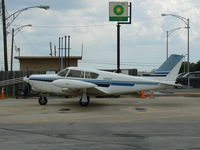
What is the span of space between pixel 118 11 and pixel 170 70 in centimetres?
1012

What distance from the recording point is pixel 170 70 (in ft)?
66.1

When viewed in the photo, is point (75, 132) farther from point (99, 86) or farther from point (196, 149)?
point (99, 86)

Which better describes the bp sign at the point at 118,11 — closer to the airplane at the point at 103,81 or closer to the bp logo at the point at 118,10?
the bp logo at the point at 118,10

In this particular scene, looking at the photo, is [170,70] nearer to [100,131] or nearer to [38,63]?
[100,131]

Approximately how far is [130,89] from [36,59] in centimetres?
3174

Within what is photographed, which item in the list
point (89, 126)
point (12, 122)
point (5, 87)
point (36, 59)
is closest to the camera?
point (89, 126)

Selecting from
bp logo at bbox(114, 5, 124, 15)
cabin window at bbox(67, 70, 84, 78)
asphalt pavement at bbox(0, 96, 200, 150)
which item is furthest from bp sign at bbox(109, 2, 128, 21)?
asphalt pavement at bbox(0, 96, 200, 150)

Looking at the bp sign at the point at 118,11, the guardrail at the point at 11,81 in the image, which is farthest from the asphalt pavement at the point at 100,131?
the bp sign at the point at 118,11

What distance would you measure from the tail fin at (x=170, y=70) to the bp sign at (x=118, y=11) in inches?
360

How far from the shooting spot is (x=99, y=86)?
1962cm

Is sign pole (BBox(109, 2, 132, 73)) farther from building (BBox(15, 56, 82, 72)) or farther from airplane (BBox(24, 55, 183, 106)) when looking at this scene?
building (BBox(15, 56, 82, 72))

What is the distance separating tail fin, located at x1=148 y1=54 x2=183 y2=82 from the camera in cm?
2009

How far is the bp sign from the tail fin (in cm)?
913

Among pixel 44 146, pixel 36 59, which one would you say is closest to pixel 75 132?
pixel 44 146
